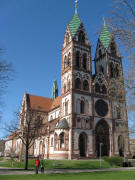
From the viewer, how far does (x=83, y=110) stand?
41938 millimetres

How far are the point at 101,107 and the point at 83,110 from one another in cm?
511

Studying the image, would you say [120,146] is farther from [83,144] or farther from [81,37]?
[81,37]

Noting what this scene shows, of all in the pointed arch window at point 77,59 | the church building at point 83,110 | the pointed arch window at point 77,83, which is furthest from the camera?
the pointed arch window at point 77,59

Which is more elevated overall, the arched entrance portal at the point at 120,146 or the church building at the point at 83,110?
the church building at the point at 83,110

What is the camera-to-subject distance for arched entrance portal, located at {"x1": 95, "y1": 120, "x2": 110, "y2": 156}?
41594 millimetres

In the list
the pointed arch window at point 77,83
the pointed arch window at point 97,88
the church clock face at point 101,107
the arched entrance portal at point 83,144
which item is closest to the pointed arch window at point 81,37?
the pointed arch window at point 77,83

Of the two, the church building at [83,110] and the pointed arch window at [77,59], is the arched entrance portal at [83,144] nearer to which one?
the church building at [83,110]

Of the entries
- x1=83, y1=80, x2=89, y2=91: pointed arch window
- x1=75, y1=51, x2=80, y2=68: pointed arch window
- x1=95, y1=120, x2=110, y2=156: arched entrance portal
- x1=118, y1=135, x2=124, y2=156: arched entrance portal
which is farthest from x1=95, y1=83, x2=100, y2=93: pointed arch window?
x1=118, y1=135, x2=124, y2=156: arched entrance portal

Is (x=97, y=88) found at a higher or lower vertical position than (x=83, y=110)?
higher

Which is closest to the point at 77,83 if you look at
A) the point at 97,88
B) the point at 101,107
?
the point at 97,88

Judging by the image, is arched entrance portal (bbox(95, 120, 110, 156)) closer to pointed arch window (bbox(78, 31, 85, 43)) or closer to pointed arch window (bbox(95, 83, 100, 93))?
pointed arch window (bbox(95, 83, 100, 93))

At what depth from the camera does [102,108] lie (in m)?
44.6

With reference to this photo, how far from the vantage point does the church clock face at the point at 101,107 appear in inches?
1720

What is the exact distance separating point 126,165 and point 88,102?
15740 mm
